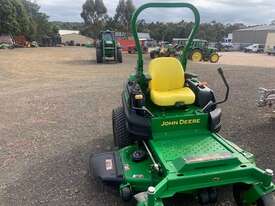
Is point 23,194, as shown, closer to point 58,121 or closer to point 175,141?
point 175,141

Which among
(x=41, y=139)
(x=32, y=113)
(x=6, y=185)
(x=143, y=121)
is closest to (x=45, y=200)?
(x=6, y=185)

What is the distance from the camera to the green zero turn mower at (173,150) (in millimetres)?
2836

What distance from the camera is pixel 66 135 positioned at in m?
→ 5.46

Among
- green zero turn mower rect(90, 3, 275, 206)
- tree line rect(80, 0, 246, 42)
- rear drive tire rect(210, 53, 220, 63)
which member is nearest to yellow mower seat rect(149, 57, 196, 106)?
green zero turn mower rect(90, 3, 275, 206)

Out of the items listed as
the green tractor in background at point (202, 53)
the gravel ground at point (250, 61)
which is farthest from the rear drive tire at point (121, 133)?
the green tractor in background at point (202, 53)

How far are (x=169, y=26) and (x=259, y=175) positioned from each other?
49773mm

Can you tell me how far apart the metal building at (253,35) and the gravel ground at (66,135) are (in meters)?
48.1

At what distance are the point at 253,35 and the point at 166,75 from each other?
186ft

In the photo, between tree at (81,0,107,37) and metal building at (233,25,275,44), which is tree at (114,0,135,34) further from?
metal building at (233,25,275,44)

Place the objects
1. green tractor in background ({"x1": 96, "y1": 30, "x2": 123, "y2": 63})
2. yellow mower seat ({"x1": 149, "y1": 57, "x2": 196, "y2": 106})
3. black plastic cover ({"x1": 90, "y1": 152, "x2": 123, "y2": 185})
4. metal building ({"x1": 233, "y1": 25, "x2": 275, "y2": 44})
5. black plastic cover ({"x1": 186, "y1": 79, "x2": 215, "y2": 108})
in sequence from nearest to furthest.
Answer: black plastic cover ({"x1": 90, "y1": 152, "x2": 123, "y2": 185})
black plastic cover ({"x1": 186, "y1": 79, "x2": 215, "y2": 108})
yellow mower seat ({"x1": 149, "y1": 57, "x2": 196, "y2": 106})
green tractor in background ({"x1": 96, "y1": 30, "x2": 123, "y2": 63})
metal building ({"x1": 233, "y1": 25, "x2": 275, "y2": 44})

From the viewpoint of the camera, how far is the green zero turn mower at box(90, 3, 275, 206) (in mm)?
2836

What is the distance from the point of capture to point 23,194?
3.66 m

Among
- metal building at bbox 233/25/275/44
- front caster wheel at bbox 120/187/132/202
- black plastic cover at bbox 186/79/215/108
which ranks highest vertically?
black plastic cover at bbox 186/79/215/108

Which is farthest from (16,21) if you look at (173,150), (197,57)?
(173,150)
